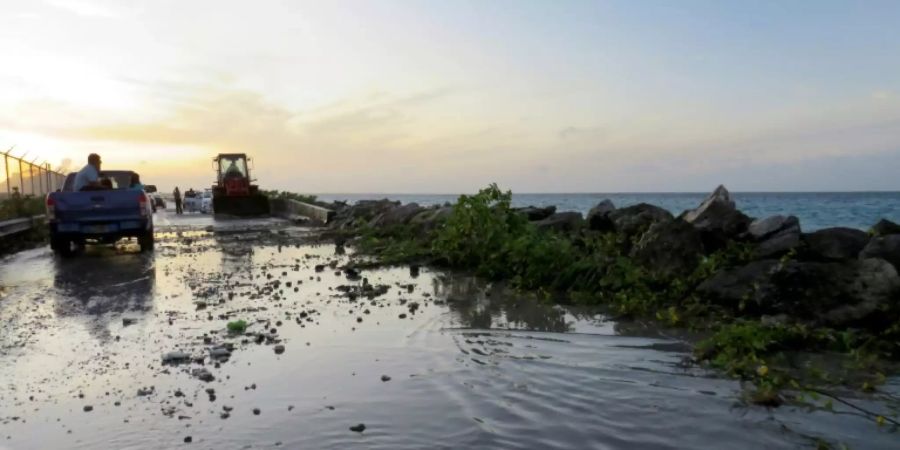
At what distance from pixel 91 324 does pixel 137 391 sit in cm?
318

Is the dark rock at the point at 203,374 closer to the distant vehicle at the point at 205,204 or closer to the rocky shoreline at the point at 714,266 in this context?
the rocky shoreline at the point at 714,266

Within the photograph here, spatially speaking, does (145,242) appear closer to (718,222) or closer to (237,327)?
(237,327)

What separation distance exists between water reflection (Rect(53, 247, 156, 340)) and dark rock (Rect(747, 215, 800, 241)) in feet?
26.8

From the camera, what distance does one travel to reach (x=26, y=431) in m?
4.63

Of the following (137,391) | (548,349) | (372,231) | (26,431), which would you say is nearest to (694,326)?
(548,349)

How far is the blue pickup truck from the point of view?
15.6 m

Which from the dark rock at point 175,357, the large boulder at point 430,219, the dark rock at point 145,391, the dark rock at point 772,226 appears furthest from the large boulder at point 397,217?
the dark rock at point 145,391

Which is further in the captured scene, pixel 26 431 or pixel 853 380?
pixel 853 380

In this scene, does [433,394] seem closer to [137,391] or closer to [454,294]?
[137,391]

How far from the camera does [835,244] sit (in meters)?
9.05

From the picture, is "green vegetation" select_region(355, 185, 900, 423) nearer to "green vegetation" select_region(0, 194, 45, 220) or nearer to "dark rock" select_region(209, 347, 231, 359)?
"dark rock" select_region(209, 347, 231, 359)

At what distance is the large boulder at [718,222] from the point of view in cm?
977

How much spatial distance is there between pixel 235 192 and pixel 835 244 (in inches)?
1238

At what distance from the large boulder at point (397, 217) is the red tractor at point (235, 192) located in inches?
685
